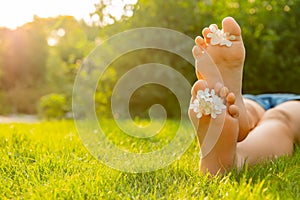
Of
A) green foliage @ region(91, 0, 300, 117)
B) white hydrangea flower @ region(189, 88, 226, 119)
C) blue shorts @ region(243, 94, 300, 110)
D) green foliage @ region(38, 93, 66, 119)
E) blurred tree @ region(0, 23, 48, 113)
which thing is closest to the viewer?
white hydrangea flower @ region(189, 88, 226, 119)

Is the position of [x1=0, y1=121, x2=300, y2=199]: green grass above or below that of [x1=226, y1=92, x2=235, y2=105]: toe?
below

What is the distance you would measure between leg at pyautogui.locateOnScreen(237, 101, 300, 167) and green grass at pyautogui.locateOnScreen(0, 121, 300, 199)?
6 cm

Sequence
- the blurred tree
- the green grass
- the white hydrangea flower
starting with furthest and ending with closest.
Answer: the blurred tree
the white hydrangea flower
the green grass

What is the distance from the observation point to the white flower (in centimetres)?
127

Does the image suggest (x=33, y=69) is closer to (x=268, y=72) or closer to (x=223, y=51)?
(x=268, y=72)

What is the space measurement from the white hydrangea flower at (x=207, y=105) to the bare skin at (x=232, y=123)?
19 mm

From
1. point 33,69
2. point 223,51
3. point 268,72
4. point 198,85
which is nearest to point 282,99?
point 223,51

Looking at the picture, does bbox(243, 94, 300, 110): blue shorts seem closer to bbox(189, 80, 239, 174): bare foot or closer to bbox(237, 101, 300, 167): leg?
bbox(237, 101, 300, 167): leg

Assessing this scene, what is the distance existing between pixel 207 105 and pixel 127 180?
0.29 m

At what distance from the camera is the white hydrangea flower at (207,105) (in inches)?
44.4

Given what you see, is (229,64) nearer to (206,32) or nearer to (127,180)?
(206,32)

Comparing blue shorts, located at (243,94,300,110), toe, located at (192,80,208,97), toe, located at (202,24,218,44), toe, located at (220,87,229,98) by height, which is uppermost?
toe, located at (202,24,218,44)

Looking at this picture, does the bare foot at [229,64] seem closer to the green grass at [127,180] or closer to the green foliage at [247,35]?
the green grass at [127,180]

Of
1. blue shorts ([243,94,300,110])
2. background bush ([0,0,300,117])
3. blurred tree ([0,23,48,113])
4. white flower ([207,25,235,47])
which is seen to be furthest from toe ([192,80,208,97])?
blurred tree ([0,23,48,113])
